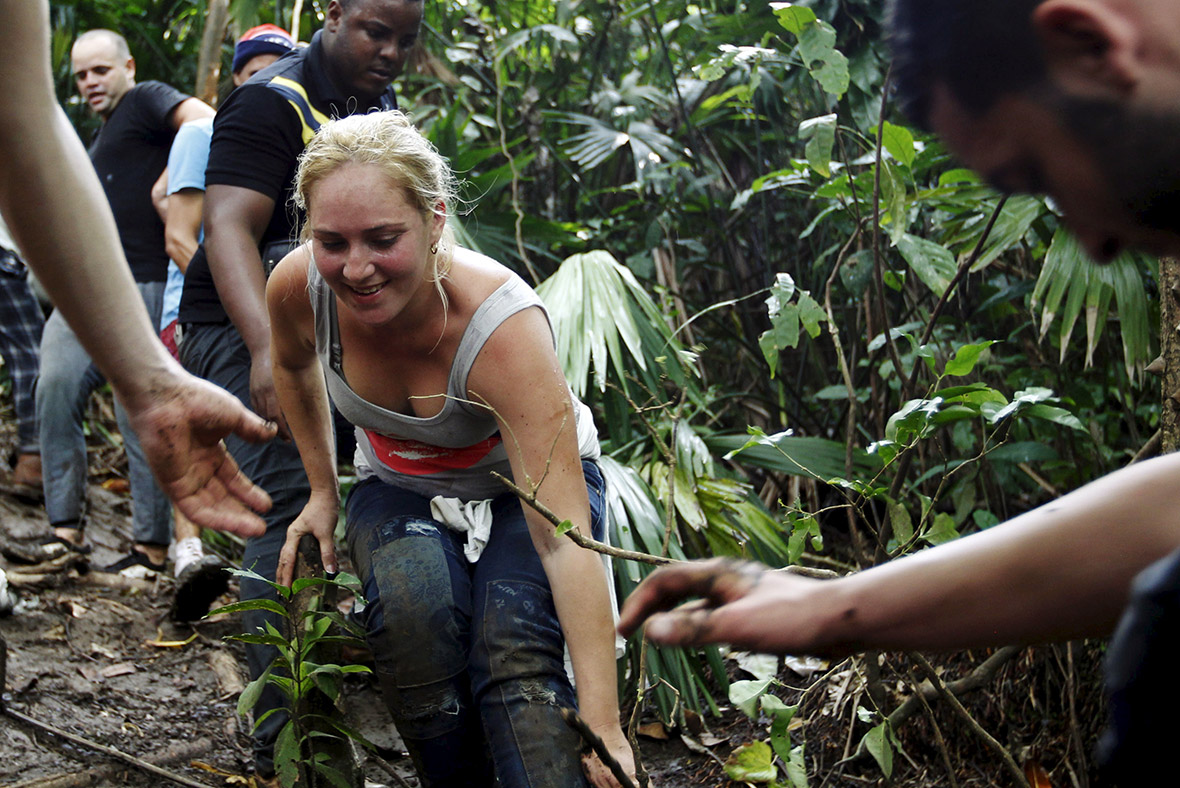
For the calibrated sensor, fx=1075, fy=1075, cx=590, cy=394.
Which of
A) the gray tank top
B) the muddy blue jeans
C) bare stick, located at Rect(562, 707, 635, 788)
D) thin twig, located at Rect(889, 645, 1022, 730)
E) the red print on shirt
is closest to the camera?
bare stick, located at Rect(562, 707, 635, 788)

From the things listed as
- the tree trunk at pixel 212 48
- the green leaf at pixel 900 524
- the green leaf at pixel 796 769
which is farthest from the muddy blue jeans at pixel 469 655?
the tree trunk at pixel 212 48

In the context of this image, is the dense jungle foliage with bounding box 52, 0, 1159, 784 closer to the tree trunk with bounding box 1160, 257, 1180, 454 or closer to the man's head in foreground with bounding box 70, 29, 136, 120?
the tree trunk with bounding box 1160, 257, 1180, 454

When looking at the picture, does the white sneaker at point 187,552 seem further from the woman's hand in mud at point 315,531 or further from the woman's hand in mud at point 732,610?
the woman's hand in mud at point 732,610

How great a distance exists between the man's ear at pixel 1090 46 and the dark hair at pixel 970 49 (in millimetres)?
11

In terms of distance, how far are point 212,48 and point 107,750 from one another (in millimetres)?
3384

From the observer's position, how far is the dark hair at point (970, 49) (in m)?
0.92

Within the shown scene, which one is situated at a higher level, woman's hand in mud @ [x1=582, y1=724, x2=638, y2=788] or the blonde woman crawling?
the blonde woman crawling

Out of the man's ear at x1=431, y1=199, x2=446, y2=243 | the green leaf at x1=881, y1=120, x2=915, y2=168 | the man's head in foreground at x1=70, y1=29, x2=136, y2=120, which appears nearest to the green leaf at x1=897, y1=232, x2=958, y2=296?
the green leaf at x1=881, y1=120, x2=915, y2=168

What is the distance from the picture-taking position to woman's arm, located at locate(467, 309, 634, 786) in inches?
78.8

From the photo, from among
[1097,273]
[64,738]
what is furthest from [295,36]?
[1097,273]

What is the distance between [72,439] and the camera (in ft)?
13.0

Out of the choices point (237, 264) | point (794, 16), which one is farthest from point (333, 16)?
point (794, 16)

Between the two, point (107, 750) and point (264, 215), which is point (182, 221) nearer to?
point (264, 215)

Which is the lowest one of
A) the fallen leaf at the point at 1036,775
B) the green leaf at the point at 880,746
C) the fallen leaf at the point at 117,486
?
the fallen leaf at the point at 117,486
